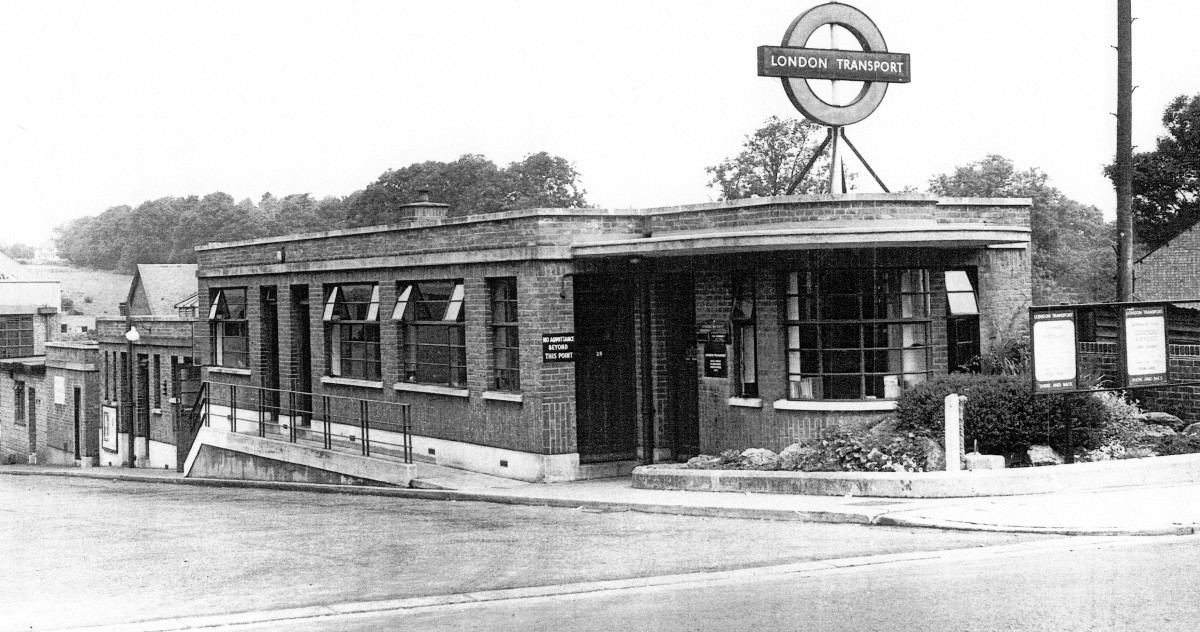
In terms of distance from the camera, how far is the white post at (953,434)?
14.7 metres

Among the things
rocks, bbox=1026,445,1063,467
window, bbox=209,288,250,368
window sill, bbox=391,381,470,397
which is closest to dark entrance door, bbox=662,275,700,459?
window sill, bbox=391,381,470,397

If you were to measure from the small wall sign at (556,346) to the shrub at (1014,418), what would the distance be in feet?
17.7

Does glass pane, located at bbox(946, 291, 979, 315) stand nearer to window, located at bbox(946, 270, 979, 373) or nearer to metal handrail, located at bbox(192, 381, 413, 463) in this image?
window, located at bbox(946, 270, 979, 373)

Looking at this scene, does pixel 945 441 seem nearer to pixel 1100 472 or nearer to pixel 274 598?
pixel 1100 472

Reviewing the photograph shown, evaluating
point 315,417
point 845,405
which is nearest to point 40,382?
point 315,417

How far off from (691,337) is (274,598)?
974 cm

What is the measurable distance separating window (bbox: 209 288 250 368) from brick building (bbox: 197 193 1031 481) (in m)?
5.85

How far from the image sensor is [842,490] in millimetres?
15000

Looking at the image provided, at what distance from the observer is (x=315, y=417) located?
26281 mm

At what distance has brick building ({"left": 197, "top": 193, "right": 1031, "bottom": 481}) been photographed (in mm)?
17062

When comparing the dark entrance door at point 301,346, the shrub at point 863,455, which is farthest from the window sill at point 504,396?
the dark entrance door at point 301,346

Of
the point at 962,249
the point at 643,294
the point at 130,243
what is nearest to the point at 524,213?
the point at 643,294

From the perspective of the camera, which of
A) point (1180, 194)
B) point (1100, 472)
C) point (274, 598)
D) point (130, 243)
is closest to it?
point (274, 598)

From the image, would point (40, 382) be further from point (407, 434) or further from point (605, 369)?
point (605, 369)
